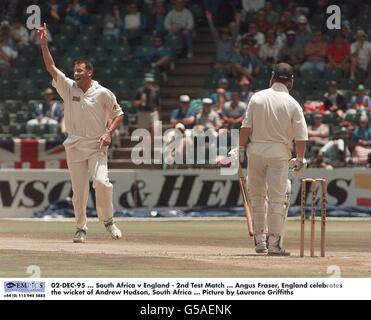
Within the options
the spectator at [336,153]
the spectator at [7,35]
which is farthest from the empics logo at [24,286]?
the spectator at [7,35]

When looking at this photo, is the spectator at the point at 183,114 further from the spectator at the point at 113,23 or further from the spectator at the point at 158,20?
the spectator at the point at 113,23

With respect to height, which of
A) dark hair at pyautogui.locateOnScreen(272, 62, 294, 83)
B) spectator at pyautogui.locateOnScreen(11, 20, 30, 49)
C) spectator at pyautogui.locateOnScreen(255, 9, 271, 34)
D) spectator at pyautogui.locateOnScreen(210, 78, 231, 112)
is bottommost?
spectator at pyautogui.locateOnScreen(210, 78, 231, 112)

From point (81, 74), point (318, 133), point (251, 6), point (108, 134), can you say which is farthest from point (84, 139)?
point (251, 6)

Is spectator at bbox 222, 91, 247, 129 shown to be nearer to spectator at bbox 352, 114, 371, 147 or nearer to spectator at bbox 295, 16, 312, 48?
spectator at bbox 352, 114, 371, 147

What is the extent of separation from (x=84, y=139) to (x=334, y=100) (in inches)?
474

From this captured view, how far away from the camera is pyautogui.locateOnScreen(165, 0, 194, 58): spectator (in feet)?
102

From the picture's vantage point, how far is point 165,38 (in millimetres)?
31234

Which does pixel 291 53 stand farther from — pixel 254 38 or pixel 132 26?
pixel 132 26

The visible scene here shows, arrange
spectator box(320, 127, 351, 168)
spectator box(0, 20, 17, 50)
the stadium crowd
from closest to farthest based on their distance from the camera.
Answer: spectator box(320, 127, 351, 168) < the stadium crowd < spectator box(0, 20, 17, 50)

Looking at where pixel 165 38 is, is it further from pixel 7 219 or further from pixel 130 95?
pixel 7 219

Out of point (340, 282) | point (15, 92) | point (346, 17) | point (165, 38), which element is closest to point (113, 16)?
point (165, 38)

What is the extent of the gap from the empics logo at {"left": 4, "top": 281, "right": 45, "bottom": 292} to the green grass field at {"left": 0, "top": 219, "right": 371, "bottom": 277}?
28.9 inches

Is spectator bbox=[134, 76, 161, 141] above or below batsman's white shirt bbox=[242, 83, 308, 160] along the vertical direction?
below

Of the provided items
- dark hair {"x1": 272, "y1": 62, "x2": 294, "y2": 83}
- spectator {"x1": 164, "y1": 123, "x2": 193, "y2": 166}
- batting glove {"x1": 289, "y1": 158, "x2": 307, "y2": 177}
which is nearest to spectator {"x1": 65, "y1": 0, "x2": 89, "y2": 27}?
spectator {"x1": 164, "y1": 123, "x2": 193, "y2": 166}
